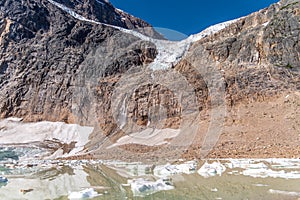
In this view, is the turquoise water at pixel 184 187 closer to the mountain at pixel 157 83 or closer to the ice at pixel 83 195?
the ice at pixel 83 195

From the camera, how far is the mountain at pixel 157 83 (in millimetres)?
32344

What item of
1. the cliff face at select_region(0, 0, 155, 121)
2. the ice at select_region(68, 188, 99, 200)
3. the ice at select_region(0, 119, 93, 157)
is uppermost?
the cliff face at select_region(0, 0, 155, 121)

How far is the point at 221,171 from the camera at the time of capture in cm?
1823

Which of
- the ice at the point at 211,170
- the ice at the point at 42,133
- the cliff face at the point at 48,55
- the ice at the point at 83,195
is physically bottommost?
the ice at the point at 83,195

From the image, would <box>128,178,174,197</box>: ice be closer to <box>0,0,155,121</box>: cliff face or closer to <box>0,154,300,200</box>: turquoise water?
<box>0,154,300,200</box>: turquoise water

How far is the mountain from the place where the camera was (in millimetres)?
32344

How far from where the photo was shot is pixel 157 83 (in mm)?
48375

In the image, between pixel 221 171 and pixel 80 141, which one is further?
pixel 80 141

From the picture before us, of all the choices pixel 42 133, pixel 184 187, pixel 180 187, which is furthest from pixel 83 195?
pixel 42 133

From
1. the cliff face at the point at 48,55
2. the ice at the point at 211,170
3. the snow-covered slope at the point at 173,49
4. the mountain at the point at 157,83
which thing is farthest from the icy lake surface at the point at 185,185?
the cliff face at the point at 48,55

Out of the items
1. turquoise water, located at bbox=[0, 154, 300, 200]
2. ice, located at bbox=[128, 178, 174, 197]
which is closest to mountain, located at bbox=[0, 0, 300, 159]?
turquoise water, located at bbox=[0, 154, 300, 200]

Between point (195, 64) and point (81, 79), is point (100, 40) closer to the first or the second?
point (81, 79)

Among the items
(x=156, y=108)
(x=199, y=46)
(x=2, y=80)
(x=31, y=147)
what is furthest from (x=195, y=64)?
(x=2, y=80)

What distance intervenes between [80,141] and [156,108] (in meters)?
11.2
